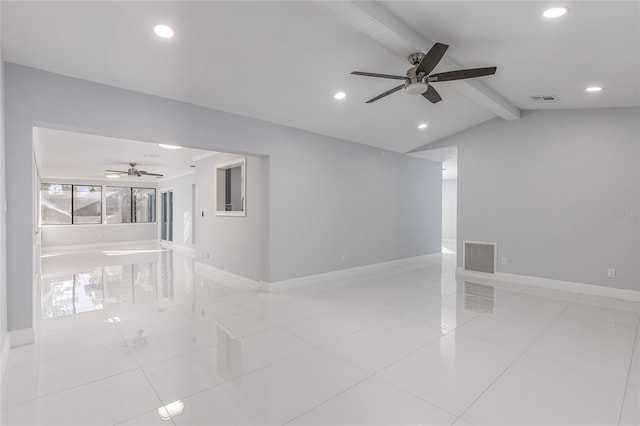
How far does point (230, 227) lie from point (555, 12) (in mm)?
5298

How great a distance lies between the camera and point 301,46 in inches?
120

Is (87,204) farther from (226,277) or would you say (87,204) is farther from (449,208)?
(449,208)

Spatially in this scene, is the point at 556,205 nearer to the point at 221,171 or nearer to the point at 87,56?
the point at 221,171

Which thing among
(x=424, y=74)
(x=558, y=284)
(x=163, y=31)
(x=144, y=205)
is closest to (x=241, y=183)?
(x=163, y=31)

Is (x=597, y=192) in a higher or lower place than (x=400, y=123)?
lower

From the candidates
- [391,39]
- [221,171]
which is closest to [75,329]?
[221,171]

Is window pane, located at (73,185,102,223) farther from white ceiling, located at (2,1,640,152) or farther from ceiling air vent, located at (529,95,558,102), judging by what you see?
ceiling air vent, located at (529,95,558,102)

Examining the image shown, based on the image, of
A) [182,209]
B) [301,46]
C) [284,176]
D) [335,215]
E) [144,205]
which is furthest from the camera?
[144,205]

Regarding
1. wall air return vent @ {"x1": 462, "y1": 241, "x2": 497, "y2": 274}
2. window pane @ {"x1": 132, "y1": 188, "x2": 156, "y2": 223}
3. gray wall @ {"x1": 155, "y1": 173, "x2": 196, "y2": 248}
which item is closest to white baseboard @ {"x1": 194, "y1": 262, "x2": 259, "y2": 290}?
gray wall @ {"x1": 155, "y1": 173, "x2": 196, "y2": 248}

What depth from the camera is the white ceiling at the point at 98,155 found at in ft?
18.3

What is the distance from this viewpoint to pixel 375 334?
3.18m

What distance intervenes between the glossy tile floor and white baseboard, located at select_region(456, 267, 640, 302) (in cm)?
37

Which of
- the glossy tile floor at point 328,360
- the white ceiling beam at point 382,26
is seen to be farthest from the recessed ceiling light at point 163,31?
the glossy tile floor at point 328,360

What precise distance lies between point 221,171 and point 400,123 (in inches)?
145
